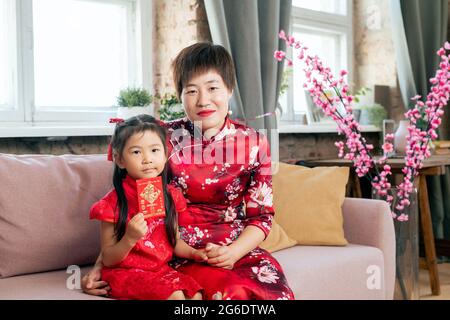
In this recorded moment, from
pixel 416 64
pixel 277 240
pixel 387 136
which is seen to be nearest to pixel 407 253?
pixel 387 136

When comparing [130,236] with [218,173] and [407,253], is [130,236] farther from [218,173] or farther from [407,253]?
[407,253]

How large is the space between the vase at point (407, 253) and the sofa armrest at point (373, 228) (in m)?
0.22

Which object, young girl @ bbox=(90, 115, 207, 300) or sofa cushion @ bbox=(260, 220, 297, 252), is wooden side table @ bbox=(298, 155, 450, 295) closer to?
sofa cushion @ bbox=(260, 220, 297, 252)

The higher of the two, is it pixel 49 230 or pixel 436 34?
pixel 436 34

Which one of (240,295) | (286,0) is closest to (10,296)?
(240,295)

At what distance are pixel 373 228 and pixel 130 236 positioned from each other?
4.15ft

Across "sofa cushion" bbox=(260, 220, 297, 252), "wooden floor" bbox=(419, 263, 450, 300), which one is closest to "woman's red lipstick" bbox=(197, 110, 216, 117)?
"sofa cushion" bbox=(260, 220, 297, 252)

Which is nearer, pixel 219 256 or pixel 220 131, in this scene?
pixel 219 256

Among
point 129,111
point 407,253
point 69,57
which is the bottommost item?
point 407,253

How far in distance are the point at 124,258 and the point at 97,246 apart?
433mm

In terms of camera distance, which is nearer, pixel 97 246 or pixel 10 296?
pixel 10 296

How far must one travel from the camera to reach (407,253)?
9.16 ft

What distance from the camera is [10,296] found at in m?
1.68

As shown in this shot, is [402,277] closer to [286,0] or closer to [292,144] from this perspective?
[292,144]
